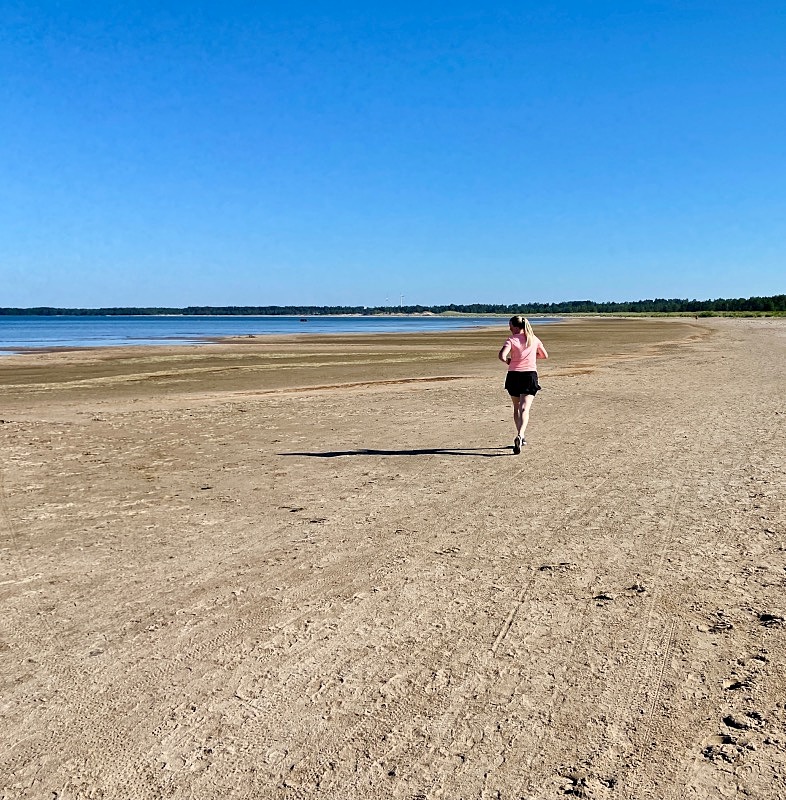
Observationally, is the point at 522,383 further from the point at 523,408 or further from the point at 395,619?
the point at 395,619

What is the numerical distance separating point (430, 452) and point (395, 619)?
608cm

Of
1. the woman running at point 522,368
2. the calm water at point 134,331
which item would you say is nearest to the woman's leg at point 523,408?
the woman running at point 522,368

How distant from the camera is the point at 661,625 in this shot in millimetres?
4789

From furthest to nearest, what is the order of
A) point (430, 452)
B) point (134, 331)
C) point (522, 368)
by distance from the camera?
point (134, 331), point (522, 368), point (430, 452)

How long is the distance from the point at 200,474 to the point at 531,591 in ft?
17.7

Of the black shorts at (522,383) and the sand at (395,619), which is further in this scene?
the black shorts at (522,383)

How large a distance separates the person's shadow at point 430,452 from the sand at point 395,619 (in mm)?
88

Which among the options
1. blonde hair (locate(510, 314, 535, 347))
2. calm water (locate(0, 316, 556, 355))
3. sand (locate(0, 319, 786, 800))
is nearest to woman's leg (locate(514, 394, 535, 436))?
sand (locate(0, 319, 786, 800))

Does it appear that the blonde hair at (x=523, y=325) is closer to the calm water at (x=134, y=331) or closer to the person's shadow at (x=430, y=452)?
the person's shadow at (x=430, y=452)

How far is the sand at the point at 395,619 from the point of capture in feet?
11.2

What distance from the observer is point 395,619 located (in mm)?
4961

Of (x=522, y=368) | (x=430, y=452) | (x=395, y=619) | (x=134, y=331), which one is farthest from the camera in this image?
(x=134, y=331)

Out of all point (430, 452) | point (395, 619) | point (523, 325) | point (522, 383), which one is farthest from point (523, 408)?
point (395, 619)

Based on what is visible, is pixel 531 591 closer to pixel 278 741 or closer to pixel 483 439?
pixel 278 741
